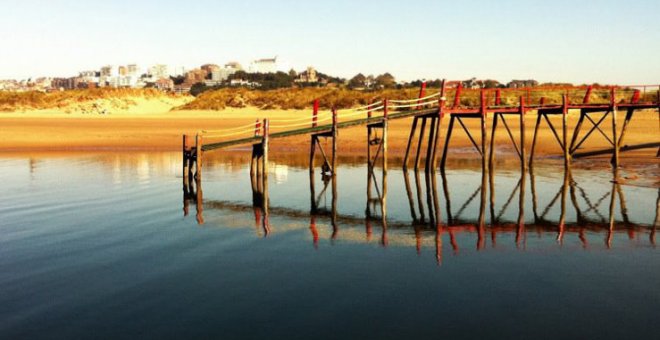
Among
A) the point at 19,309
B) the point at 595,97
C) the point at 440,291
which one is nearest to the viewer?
the point at 19,309

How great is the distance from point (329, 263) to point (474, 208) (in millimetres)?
7594

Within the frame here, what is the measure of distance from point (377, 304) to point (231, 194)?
42.5 feet

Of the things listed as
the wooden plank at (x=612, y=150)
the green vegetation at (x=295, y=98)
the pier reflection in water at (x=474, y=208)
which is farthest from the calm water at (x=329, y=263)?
the green vegetation at (x=295, y=98)

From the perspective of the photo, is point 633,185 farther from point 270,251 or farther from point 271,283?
point 271,283

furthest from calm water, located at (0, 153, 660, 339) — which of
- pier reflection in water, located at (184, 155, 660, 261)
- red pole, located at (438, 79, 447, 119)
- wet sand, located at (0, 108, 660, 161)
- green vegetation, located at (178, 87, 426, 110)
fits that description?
green vegetation, located at (178, 87, 426, 110)

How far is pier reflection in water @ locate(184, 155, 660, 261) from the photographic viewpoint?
1552 centimetres

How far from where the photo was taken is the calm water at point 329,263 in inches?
365

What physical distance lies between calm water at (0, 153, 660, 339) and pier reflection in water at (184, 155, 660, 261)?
3.9 inches

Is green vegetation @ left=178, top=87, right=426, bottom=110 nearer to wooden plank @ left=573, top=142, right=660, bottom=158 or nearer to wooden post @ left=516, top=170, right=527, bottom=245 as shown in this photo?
wooden plank @ left=573, top=142, right=660, bottom=158

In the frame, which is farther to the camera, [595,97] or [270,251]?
[595,97]

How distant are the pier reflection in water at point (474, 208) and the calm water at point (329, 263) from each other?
10cm

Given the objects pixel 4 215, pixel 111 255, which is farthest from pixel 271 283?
pixel 4 215

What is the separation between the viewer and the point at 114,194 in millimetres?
21359

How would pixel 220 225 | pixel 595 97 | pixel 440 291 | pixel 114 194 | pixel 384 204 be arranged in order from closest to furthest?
pixel 440 291 → pixel 220 225 → pixel 384 204 → pixel 114 194 → pixel 595 97
